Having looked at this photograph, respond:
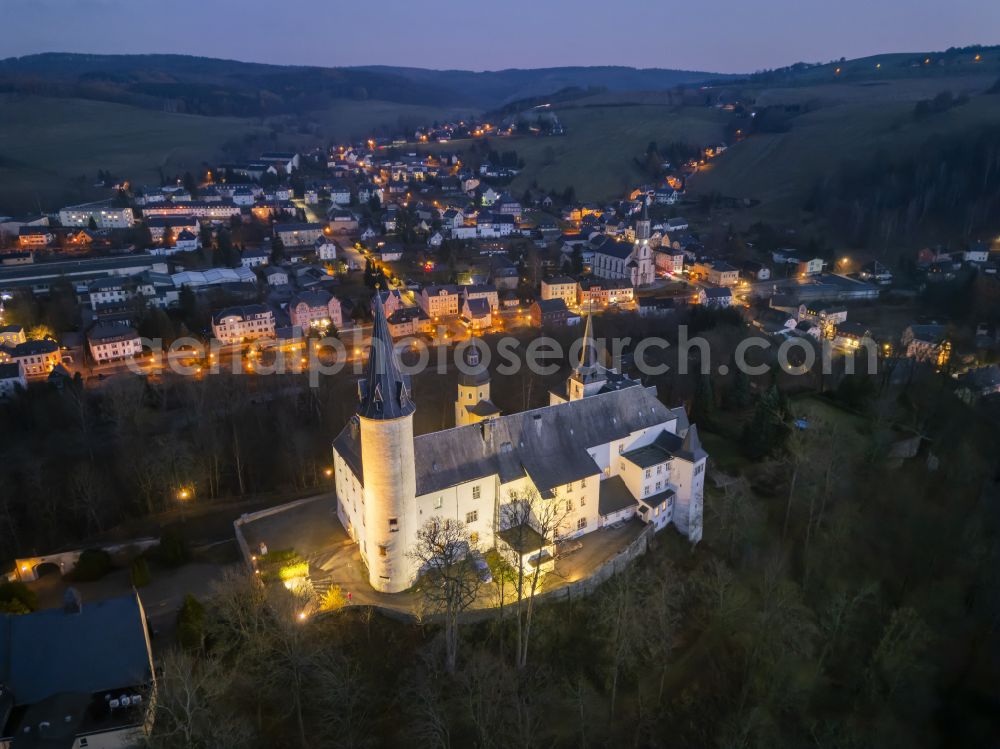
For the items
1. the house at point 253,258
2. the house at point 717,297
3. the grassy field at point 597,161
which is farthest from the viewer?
the grassy field at point 597,161

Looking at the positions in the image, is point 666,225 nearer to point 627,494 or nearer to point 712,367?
point 712,367

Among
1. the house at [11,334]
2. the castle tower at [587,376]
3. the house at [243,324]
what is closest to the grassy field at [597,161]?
the house at [243,324]

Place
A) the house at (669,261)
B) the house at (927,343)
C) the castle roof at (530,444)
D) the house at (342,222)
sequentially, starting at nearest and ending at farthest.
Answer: the castle roof at (530,444), the house at (927,343), the house at (669,261), the house at (342,222)

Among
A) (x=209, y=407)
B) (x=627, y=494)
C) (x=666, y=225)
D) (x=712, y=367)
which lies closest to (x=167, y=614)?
(x=627, y=494)

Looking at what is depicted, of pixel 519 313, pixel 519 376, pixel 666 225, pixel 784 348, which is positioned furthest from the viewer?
pixel 666 225

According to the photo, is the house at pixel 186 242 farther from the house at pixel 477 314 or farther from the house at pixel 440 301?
the house at pixel 477 314

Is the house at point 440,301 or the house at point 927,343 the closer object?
Result: the house at point 927,343
